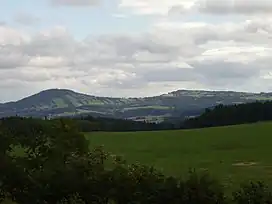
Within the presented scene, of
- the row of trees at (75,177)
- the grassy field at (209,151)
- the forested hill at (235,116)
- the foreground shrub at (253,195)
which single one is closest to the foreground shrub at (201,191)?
the row of trees at (75,177)

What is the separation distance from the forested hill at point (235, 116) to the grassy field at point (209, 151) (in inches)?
1401

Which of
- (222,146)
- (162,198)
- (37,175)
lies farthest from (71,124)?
(222,146)

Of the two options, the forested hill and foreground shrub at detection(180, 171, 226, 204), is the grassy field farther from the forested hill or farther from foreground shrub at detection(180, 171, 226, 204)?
the forested hill

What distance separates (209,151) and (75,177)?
203ft

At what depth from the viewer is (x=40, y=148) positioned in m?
31.7

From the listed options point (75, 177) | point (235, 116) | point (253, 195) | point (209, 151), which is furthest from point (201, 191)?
point (235, 116)

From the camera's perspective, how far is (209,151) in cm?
8681

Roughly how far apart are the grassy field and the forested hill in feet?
117

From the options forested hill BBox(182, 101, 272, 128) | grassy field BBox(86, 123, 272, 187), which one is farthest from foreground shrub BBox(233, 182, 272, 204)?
forested hill BBox(182, 101, 272, 128)

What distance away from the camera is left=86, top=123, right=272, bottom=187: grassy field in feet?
209

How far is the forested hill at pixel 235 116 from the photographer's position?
155 meters

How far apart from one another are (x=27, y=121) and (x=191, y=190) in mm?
13174

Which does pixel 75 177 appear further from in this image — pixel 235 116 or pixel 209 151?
pixel 235 116

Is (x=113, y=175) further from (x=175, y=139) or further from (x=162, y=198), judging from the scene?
(x=175, y=139)
